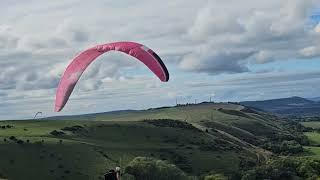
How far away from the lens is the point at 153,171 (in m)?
162

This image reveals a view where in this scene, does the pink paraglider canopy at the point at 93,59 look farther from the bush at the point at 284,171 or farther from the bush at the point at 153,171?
the bush at the point at 284,171

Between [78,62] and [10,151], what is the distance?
476 feet

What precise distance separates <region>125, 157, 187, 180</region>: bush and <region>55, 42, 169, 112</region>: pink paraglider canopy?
121065 millimetres

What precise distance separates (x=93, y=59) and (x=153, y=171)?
4831 inches

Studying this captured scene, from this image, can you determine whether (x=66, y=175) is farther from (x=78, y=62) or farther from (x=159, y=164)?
(x=78, y=62)

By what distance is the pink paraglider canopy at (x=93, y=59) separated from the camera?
39.2 m

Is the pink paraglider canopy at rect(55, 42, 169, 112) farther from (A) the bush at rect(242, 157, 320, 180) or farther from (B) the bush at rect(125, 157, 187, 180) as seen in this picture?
(A) the bush at rect(242, 157, 320, 180)

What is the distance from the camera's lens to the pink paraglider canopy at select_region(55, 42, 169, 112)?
39188 mm

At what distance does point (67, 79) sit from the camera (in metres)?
41.9

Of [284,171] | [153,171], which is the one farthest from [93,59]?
[284,171]

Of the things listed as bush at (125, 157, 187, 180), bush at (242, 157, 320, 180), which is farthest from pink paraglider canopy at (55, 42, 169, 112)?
bush at (242, 157, 320, 180)

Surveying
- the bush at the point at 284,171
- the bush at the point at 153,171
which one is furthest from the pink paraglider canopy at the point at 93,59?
the bush at the point at 284,171

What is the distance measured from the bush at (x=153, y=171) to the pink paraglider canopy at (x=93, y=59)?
397 feet

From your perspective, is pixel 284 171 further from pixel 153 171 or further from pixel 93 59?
pixel 93 59
